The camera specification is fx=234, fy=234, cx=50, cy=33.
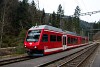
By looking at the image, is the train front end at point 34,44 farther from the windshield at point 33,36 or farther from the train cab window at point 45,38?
→ the train cab window at point 45,38

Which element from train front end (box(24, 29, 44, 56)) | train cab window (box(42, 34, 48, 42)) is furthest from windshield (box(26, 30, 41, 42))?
train cab window (box(42, 34, 48, 42))

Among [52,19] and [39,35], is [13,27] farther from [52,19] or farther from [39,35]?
[52,19]

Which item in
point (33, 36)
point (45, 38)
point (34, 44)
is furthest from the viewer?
point (45, 38)

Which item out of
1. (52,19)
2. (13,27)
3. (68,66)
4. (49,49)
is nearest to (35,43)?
(49,49)

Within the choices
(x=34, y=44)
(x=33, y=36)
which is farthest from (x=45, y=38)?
(x=34, y=44)

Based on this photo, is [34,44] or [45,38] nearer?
[34,44]

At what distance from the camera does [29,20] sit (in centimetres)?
6122

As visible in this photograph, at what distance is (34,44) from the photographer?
23031 millimetres

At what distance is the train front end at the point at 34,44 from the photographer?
22953 mm

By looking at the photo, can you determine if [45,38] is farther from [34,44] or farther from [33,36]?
[34,44]

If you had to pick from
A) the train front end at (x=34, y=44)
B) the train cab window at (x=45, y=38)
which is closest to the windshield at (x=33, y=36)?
the train front end at (x=34, y=44)

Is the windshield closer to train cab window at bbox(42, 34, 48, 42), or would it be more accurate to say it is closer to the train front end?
the train front end

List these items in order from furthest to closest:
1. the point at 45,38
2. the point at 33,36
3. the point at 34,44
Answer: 1. the point at 45,38
2. the point at 33,36
3. the point at 34,44

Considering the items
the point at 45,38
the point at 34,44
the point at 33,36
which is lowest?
the point at 34,44
